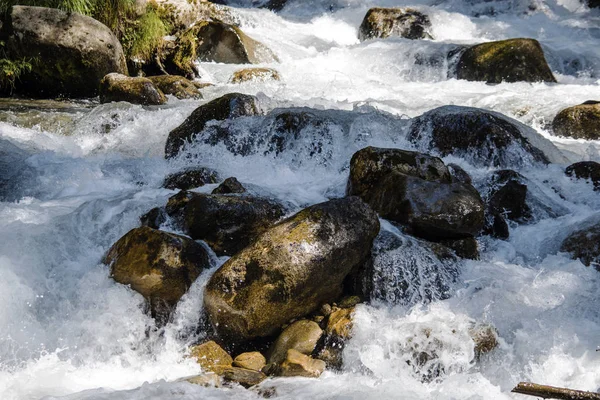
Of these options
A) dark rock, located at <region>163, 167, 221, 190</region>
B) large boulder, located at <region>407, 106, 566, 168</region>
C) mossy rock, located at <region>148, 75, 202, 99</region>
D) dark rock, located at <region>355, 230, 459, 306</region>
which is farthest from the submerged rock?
mossy rock, located at <region>148, 75, 202, 99</region>

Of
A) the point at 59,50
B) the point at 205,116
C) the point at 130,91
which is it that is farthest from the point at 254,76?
the point at 205,116

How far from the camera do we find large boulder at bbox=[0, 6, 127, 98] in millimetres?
9422

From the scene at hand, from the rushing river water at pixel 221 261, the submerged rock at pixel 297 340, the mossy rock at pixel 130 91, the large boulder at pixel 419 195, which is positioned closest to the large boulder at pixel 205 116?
the rushing river water at pixel 221 261

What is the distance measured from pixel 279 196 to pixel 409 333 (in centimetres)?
196

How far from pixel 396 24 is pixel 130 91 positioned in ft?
27.7

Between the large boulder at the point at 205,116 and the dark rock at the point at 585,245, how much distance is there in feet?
13.8

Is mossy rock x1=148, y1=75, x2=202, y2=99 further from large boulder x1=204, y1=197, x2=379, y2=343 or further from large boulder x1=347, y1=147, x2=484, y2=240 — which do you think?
large boulder x1=204, y1=197, x2=379, y2=343

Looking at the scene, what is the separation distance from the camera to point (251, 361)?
11.1 ft

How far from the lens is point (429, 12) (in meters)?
15.6

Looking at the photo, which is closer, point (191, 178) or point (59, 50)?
point (191, 178)

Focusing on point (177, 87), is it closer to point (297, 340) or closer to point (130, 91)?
point (130, 91)

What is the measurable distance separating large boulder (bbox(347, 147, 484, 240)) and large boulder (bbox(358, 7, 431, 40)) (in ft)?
35.0

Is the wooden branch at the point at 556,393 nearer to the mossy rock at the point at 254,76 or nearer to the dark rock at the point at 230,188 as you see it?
the dark rock at the point at 230,188

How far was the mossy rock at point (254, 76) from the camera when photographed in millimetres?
10633
